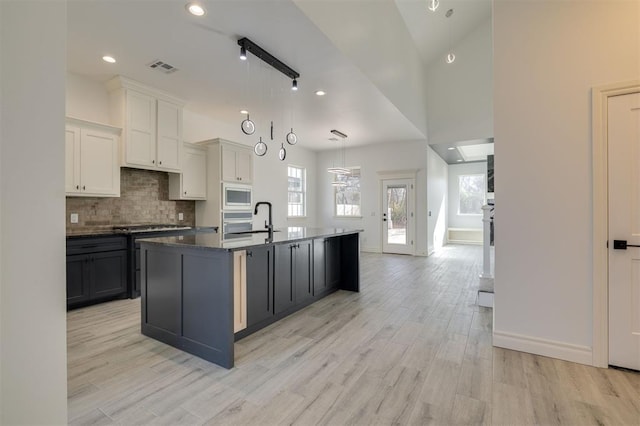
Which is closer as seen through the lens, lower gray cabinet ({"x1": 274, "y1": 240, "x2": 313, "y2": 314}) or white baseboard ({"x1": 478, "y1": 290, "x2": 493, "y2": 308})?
lower gray cabinet ({"x1": 274, "y1": 240, "x2": 313, "y2": 314})

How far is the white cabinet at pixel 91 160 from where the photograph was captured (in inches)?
144

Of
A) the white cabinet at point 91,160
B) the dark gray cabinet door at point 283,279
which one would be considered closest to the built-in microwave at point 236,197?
the white cabinet at point 91,160

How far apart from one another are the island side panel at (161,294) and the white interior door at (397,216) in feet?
20.8

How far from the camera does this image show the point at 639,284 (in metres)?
2.18

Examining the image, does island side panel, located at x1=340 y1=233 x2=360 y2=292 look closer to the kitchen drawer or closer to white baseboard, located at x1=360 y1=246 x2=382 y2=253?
the kitchen drawer

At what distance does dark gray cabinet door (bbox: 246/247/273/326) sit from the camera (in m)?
2.76

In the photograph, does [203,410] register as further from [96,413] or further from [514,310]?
[514,310]

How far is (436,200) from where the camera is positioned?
341 inches

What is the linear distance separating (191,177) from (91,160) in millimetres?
1475

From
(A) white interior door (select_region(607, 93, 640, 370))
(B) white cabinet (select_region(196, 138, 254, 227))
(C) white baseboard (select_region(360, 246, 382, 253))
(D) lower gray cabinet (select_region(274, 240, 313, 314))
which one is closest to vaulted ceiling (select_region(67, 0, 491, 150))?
(B) white cabinet (select_region(196, 138, 254, 227))

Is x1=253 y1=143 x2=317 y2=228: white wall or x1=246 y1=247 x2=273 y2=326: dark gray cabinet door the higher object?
x1=253 y1=143 x2=317 y2=228: white wall

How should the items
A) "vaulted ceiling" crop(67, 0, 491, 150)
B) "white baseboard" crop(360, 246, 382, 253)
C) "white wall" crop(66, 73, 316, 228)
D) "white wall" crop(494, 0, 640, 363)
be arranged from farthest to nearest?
"white baseboard" crop(360, 246, 382, 253), "white wall" crop(66, 73, 316, 228), "vaulted ceiling" crop(67, 0, 491, 150), "white wall" crop(494, 0, 640, 363)

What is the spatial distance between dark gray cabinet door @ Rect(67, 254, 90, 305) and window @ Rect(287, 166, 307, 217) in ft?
16.2

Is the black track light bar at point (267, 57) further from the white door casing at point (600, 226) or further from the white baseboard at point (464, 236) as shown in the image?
the white baseboard at point (464, 236)
